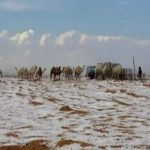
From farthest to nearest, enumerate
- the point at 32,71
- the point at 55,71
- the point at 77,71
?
the point at 32,71 → the point at 77,71 → the point at 55,71

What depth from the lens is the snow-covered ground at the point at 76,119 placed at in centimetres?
1891

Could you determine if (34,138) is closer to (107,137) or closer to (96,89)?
(107,137)

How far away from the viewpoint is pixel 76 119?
25719mm

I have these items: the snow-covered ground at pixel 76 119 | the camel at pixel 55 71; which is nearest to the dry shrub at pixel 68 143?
the snow-covered ground at pixel 76 119

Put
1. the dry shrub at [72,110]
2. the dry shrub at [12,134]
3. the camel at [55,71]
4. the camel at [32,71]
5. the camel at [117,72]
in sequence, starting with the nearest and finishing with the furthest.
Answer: the dry shrub at [12,134], the dry shrub at [72,110], the camel at [55,71], the camel at [32,71], the camel at [117,72]

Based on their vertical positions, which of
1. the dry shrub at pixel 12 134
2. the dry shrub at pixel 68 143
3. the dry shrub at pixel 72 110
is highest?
the dry shrub at pixel 72 110

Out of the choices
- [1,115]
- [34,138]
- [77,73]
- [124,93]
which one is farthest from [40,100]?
[77,73]

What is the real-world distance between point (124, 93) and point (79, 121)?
18898mm

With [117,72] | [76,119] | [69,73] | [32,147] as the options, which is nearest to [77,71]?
[69,73]

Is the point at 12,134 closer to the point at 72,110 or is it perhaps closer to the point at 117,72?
the point at 72,110

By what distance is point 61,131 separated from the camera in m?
21.5

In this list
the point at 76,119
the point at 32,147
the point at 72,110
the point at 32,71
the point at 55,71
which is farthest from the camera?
the point at 32,71

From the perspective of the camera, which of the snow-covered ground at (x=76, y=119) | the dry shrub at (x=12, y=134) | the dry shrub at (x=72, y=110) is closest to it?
the snow-covered ground at (x=76, y=119)

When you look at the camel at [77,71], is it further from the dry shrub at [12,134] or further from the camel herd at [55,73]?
the dry shrub at [12,134]
